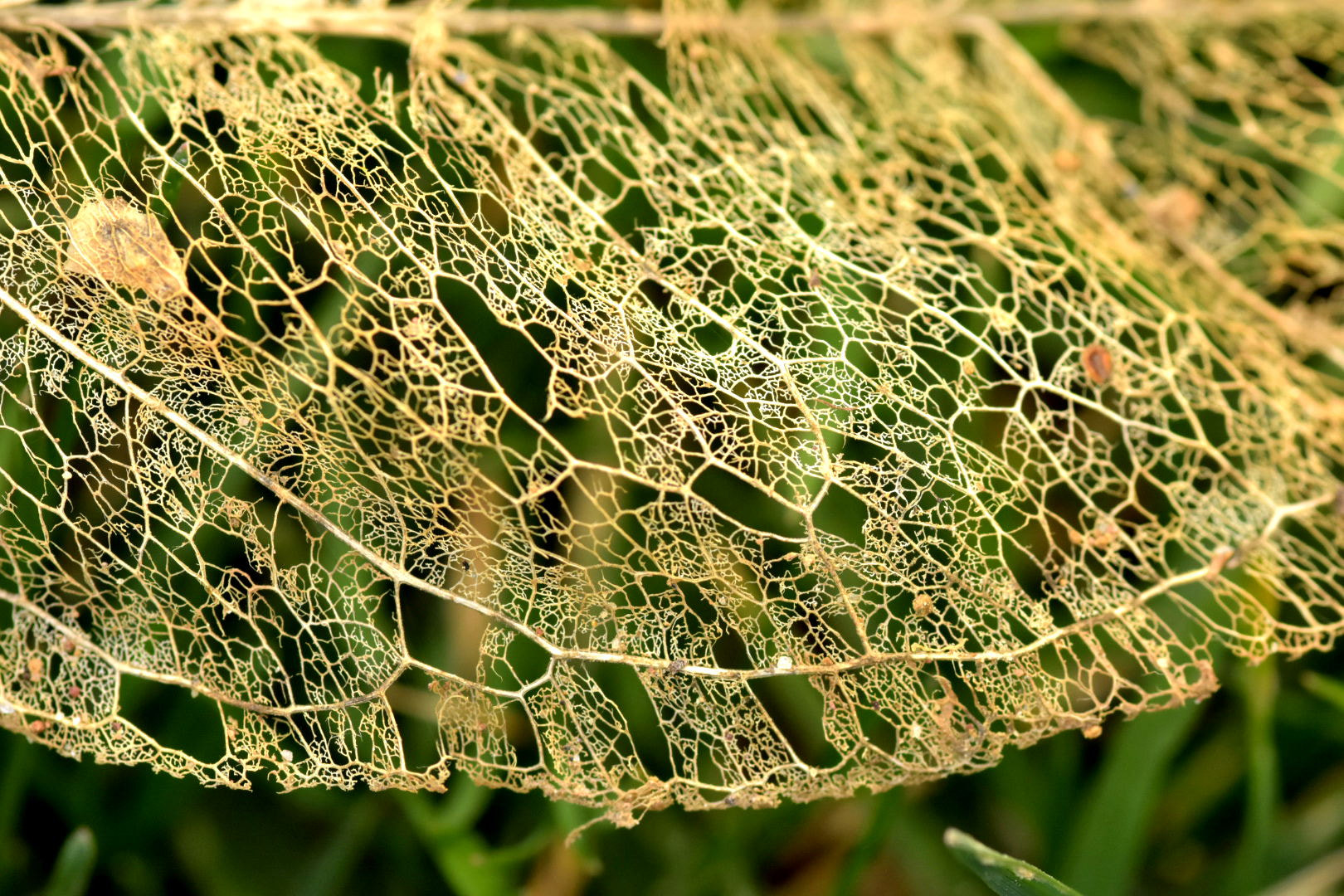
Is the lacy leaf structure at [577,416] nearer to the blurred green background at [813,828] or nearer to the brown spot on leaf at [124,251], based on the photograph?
the brown spot on leaf at [124,251]

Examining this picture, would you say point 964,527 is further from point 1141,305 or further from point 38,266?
point 38,266

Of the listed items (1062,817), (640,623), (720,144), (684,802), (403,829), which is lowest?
(403,829)

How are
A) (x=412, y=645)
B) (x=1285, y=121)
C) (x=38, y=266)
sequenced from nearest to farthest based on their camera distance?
(x=38, y=266)
(x=412, y=645)
(x=1285, y=121)

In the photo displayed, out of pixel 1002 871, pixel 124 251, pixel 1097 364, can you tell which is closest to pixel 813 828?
pixel 1002 871

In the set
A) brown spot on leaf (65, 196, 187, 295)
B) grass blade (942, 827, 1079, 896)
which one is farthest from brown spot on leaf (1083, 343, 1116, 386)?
brown spot on leaf (65, 196, 187, 295)

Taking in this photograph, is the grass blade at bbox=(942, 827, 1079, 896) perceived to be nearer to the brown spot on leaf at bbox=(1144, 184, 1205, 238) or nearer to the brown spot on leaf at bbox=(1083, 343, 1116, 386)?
the brown spot on leaf at bbox=(1083, 343, 1116, 386)

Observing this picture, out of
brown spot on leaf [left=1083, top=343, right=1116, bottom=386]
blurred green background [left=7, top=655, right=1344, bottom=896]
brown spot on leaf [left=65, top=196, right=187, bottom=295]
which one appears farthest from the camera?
blurred green background [left=7, top=655, right=1344, bottom=896]

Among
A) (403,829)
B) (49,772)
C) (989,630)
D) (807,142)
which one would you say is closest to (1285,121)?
(807,142)
